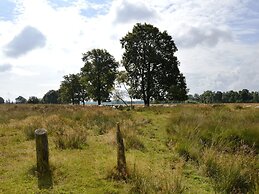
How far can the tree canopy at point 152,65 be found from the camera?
42.3 m

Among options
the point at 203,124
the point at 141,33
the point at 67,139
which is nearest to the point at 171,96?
the point at 141,33

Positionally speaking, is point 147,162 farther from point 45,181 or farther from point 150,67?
point 150,67

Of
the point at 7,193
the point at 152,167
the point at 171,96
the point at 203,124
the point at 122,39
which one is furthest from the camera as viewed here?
the point at 122,39

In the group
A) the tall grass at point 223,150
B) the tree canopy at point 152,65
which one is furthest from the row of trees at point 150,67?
the tall grass at point 223,150

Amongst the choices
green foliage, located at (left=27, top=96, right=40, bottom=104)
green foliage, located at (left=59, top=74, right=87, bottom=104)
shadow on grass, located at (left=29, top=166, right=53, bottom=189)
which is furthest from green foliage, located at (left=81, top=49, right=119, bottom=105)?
shadow on grass, located at (left=29, top=166, right=53, bottom=189)

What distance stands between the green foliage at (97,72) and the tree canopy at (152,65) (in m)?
12.8

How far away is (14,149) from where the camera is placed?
Answer: 9.57 m

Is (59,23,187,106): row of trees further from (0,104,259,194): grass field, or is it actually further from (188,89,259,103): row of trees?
(188,89,259,103): row of trees

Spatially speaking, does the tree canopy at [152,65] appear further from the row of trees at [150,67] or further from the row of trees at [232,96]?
the row of trees at [232,96]

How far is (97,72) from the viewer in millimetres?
55875

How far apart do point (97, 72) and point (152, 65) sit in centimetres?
1607

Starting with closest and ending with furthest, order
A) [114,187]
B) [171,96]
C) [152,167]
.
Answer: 1. [114,187]
2. [152,167]
3. [171,96]

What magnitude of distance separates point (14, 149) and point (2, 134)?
3.22 meters

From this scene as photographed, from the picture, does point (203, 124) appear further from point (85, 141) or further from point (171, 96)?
point (171, 96)
